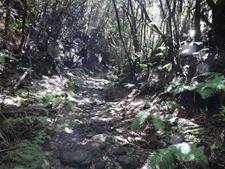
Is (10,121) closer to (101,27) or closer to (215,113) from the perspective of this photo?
(215,113)

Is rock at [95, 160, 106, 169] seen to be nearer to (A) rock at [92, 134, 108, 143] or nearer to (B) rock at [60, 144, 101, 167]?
(B) rock at [60, 144, 101, 167]

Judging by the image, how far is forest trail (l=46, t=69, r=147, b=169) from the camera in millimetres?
5695

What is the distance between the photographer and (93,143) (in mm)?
6430

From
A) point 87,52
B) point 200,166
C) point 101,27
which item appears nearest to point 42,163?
point 200,166

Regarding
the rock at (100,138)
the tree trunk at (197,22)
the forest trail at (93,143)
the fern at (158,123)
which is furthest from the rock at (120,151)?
the tree trunk at (197,22)

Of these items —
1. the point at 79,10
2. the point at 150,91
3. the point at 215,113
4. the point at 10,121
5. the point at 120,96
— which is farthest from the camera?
the point at 79,10

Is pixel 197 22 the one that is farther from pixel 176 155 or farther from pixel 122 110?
pixel 176 155

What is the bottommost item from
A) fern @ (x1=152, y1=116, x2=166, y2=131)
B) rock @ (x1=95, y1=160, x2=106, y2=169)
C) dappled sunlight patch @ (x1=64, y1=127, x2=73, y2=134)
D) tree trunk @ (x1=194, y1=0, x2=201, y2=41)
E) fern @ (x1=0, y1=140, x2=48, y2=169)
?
rock @ (x1=95, y1=160, x2=106, y2=169)

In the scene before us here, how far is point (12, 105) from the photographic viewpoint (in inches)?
292

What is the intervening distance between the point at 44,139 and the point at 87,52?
19061 mm

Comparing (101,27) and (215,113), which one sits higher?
(101,27)

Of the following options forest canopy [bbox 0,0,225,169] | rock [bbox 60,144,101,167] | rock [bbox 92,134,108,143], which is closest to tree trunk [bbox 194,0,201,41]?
forest canopy [bbox 0,0,225,169]

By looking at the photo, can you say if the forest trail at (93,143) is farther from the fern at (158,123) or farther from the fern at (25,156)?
the fern at (158,123)

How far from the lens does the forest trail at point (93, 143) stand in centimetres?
570
